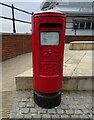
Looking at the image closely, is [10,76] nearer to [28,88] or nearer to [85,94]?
[28,88]

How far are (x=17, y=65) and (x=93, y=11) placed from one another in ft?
56.4

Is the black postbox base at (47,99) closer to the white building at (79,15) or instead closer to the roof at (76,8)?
the white building at (79,15)

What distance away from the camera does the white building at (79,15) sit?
19500 mm

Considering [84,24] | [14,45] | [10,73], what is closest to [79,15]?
[84,24]

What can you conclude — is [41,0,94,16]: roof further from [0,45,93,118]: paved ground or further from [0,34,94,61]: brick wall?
[0,45,93,118]: paved ground

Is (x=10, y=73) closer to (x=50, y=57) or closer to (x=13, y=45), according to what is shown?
(x=13, y=45)

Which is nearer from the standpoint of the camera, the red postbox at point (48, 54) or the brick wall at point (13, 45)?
the red postbox at point (48, 54)

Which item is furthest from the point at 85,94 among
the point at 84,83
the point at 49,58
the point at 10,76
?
the point at 10,76

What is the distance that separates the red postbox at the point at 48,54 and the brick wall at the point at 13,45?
11.3 ft

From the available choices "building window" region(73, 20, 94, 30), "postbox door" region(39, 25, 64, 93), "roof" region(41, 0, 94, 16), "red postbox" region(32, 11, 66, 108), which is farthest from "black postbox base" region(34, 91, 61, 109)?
"roof" region(41, 0, 94, 16)

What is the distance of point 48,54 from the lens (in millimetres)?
3039

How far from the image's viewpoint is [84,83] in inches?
156

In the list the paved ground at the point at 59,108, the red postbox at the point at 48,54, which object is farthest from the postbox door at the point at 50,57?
the paved ground at the point at 59,108

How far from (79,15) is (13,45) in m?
15.2
